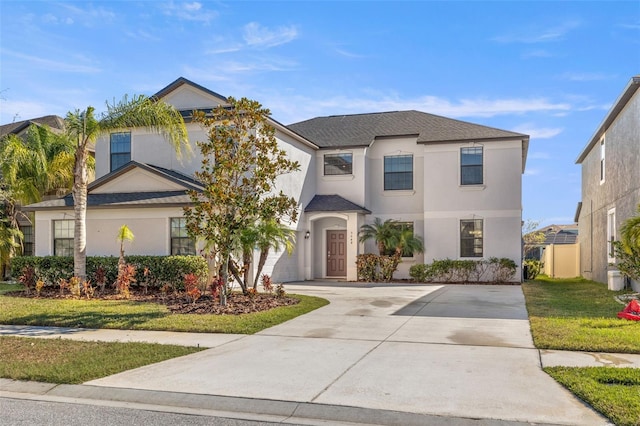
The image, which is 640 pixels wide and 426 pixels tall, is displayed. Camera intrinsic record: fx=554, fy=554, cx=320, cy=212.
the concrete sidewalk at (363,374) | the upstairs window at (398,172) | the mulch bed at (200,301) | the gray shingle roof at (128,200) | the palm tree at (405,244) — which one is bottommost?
the concrete sidewalk at (363,374)

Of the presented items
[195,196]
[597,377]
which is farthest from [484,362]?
[195,196]

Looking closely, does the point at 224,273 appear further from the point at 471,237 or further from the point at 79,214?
the point at 471,237

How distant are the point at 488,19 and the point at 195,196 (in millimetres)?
8334

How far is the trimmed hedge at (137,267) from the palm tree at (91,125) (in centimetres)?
148

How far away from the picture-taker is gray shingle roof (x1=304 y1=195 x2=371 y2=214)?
23.0m

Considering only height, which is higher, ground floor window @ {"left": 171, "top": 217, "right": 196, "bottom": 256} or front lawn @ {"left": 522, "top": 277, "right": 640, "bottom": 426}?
ground floor window @ {"left": 171, "top": 217, "right": 196, "bottom": 256}

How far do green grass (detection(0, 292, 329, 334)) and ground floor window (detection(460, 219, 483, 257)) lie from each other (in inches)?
419

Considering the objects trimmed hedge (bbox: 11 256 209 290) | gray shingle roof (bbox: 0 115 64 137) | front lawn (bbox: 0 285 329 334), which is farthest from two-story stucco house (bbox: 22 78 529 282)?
gray shingle roof (bbox: 0 115 64 137)

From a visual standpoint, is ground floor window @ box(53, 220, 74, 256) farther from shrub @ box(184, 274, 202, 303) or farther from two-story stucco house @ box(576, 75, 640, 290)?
two-story stucco house @ box(576, 75, 640, 290)

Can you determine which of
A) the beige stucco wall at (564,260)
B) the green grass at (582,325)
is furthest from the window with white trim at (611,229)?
the beige stucco wall at (564,260)

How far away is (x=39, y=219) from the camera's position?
19.5 metres

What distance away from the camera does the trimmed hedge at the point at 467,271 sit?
22453 millimetres

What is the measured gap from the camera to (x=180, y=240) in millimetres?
18250

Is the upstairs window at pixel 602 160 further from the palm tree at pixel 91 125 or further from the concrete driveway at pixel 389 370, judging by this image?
the palm tree at pixel 91 125
